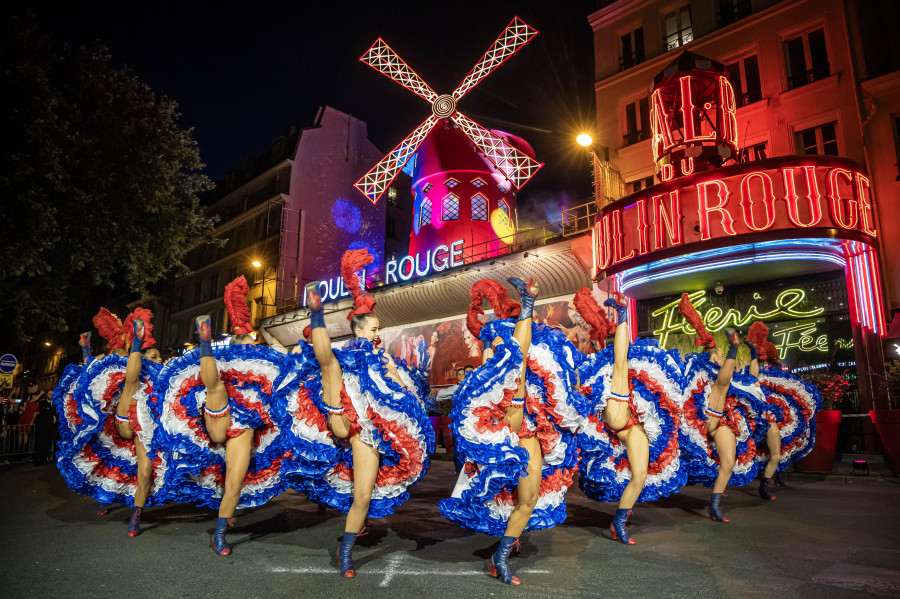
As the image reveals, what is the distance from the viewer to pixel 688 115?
1346 centimetres

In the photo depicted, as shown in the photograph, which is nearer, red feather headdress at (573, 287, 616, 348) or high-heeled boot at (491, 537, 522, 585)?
high-heeled boot at (491, 537, 522, 585)

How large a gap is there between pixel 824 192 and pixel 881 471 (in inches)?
210

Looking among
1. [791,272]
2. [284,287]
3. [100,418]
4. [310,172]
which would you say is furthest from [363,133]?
[100,418]

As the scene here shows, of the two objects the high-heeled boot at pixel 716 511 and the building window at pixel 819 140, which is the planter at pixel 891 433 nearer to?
the high-heeled boot at pixel 716 511

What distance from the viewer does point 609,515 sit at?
243 inches

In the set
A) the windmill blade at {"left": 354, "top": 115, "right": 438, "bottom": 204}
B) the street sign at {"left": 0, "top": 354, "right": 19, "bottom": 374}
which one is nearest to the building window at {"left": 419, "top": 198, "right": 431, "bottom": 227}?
the windmill blade at {"left": 354, "top": 115, "right": 438, "bottom": 204}

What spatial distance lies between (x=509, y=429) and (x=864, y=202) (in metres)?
11.5

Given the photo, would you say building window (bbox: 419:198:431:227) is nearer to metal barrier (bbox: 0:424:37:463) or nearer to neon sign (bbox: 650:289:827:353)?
neon sign (bbox: 650:289:827:353)

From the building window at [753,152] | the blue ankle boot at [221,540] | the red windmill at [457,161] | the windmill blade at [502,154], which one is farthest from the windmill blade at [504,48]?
the blue ankle boot at [221,540]

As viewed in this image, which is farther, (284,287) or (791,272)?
(284,287)

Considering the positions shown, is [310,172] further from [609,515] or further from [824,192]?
[609,515]

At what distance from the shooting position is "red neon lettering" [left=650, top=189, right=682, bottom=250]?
482 inches

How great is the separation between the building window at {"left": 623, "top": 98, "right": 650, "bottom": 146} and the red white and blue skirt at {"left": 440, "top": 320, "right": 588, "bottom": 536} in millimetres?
13945

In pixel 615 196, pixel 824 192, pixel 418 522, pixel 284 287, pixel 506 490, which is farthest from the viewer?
pixel 284 287
